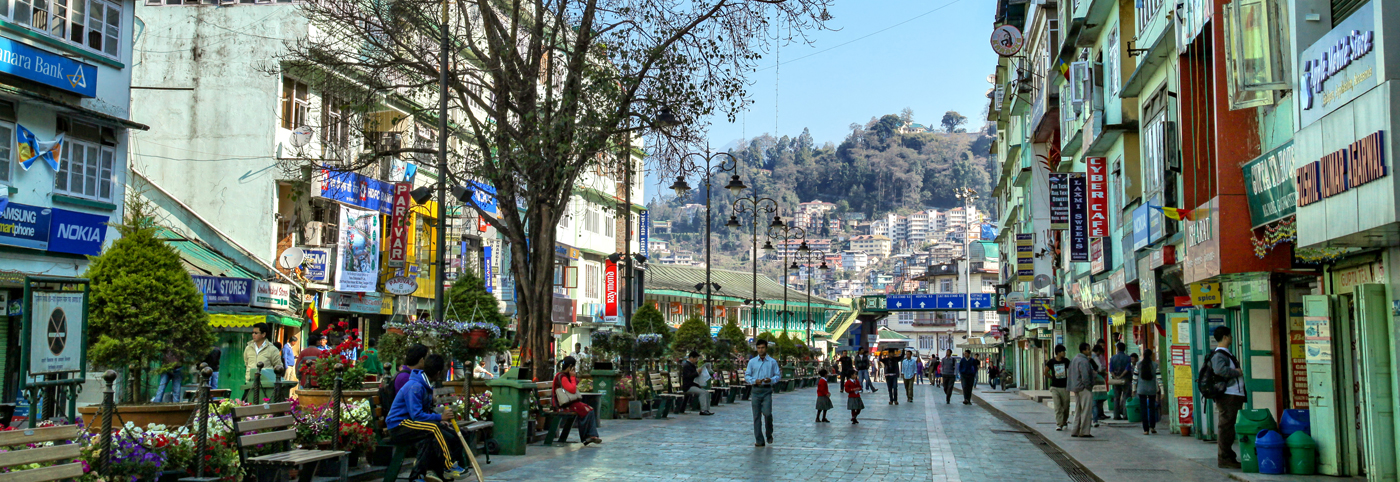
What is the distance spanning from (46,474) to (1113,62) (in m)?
21.1

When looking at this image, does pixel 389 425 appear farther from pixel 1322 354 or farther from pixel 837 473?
pixel 1322 354

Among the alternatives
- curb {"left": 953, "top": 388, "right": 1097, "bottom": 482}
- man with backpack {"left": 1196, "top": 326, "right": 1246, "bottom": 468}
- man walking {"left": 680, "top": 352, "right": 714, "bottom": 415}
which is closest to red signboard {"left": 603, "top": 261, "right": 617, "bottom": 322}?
curb {"left": 953, "top": 388, "right": 1097, "bottom": 482}

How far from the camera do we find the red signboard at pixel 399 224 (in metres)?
29.8

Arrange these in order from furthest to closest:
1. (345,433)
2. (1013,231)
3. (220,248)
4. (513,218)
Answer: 1. (1013,231)
2. (220,248)
3. (513,218)
4. (345,433)

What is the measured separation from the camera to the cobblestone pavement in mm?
13094

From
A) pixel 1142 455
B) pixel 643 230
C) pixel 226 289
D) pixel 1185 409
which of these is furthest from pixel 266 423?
pixel 643 230

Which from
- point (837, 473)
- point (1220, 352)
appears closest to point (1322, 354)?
point (1220, 352)

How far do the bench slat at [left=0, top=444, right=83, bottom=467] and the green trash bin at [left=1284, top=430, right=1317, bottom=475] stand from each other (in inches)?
440

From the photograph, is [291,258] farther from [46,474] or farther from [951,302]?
[951,302]

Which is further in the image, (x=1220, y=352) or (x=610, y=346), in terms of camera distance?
(x=610, y=346)

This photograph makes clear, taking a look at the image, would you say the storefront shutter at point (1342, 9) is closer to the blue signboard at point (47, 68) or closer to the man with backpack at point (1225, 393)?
the man with backpack at point (1225, 393)

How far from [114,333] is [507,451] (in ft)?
15.4

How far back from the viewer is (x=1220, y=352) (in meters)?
13.4

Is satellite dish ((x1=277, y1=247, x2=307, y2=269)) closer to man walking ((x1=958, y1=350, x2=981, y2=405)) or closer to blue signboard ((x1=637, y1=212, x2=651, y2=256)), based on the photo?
man walking ((x1=958, y1=350, x2=981, y2=405))
